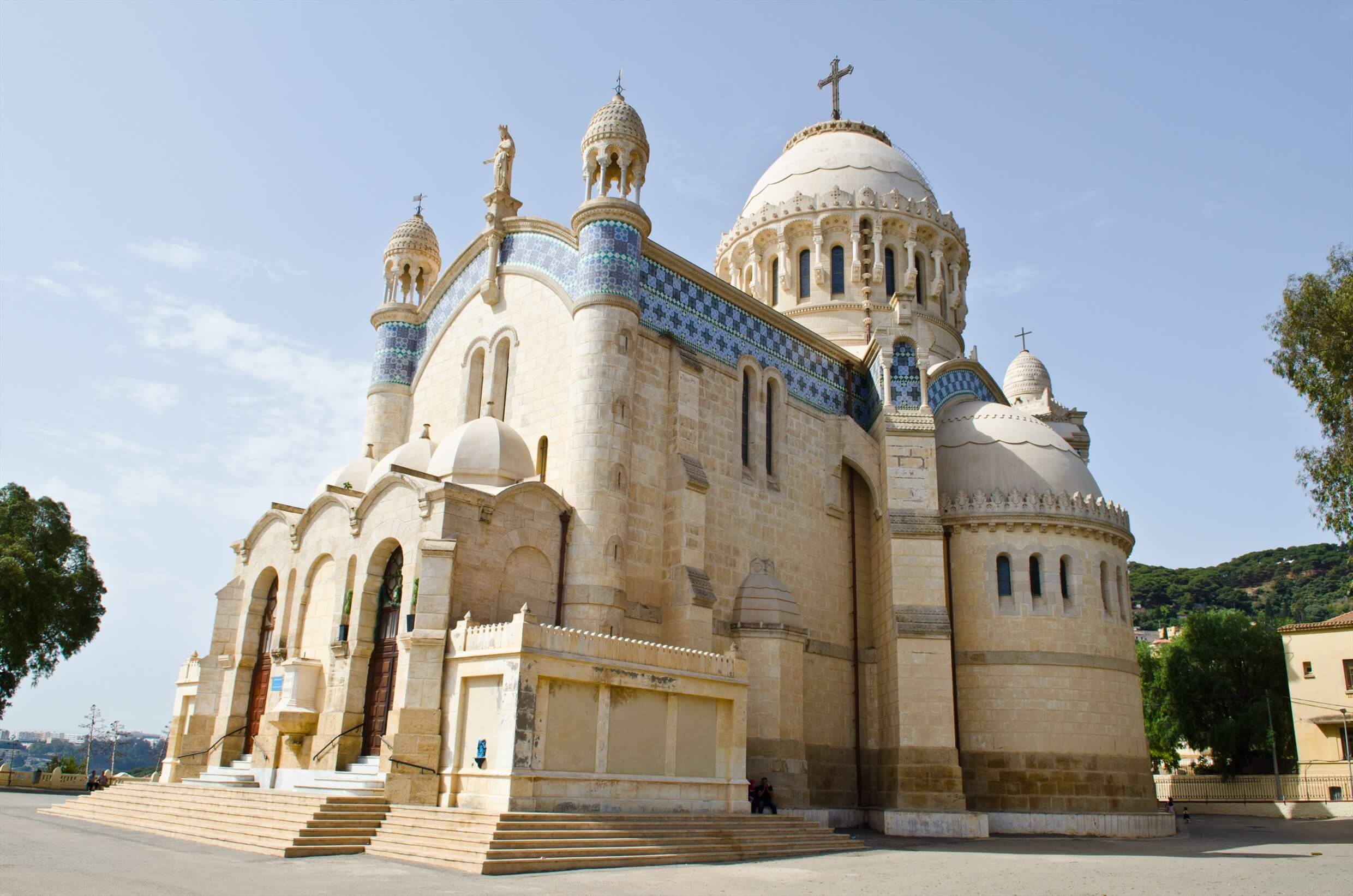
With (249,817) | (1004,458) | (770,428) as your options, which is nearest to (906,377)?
(1004,458)

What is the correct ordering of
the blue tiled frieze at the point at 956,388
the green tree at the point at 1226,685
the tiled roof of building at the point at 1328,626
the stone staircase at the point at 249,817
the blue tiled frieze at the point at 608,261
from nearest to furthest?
the stone staircase at the point at 249,817, the blue tiled frieze at the point at 608,261, the blue tiled frieze at the point at 956,388, the tiled roof of building at the point at 1328,626, the green tree at the point at 1226,685

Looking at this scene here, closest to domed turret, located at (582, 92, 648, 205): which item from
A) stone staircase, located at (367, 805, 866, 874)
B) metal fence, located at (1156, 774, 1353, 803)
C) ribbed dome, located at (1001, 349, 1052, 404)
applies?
stone staircase, located at (367, 805, 866, 874)

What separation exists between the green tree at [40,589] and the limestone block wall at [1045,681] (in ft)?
85.5

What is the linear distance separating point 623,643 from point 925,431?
11758 mm

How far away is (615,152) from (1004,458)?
40.5 feet

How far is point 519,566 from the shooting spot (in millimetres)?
18625

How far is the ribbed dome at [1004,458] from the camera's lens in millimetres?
25656

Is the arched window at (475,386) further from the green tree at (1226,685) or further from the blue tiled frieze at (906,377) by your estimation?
the green tree at (1226,685)

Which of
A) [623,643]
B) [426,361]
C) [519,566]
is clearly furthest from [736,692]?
[426,361]

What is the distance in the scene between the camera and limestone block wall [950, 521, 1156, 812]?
76.2 feet

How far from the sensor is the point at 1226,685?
132ft

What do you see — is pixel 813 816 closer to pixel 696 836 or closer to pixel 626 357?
pixel 696 836

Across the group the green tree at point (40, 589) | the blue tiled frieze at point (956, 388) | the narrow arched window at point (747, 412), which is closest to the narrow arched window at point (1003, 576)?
the blue tiled frieze at point (956, 388)

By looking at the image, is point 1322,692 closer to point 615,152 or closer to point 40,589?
point 615,152
